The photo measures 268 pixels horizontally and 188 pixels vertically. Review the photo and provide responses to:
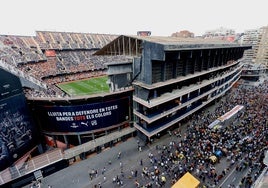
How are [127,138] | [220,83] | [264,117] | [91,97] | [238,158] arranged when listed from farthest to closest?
[220,83] < [264,117] < [127,138] < [91,97] < [238,158]

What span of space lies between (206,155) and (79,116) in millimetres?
18672

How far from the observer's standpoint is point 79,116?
24281 millimetres

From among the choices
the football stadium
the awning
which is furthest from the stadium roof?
the awning

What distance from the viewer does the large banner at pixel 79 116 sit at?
78.7 ft

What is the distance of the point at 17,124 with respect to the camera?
21.1 meters

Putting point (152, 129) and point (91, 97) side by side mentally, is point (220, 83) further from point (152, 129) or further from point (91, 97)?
point (91, 97)

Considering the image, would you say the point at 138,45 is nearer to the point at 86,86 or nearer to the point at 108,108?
the point at 108,108

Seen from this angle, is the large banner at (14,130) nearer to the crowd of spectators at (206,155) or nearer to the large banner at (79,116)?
the large banner at (79,116)

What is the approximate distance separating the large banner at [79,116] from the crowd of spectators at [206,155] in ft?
23.4

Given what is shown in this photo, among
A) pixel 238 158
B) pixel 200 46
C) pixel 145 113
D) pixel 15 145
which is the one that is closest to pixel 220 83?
pixel 200 46

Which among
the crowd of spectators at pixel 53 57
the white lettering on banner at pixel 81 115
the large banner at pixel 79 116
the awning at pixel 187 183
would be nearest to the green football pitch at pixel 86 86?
the crowd of spectators at pixel 53 57

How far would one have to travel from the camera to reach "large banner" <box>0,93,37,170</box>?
63.6 feet

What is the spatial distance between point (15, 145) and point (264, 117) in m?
40.2

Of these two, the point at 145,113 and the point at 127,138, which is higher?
the point at 145,113
